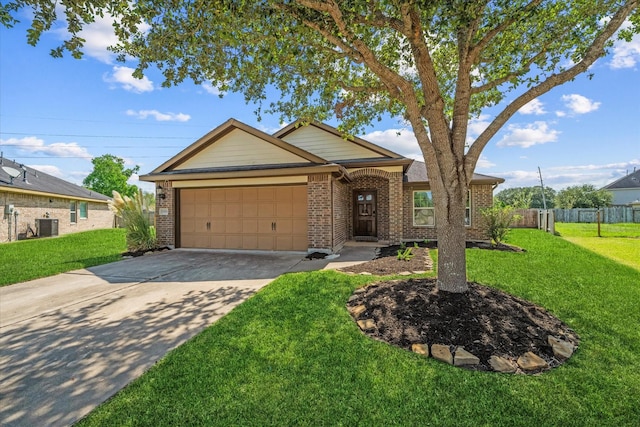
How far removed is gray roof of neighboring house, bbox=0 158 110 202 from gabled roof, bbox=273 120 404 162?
14.2 m

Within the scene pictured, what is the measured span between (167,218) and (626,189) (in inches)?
2017

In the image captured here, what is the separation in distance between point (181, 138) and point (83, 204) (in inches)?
345

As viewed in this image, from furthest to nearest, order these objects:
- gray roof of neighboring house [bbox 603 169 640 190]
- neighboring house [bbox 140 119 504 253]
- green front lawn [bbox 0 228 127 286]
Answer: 1. gray roof of neighboring house [bbox 603 169 640 190]
2. neighboring house [bbox 140 119 504 253]
3. green front lawn [bbox 0 228 127 286]

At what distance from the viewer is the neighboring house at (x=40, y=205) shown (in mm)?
14328

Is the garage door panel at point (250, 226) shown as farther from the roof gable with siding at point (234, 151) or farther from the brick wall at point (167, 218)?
the brick wall at point (167, 218)

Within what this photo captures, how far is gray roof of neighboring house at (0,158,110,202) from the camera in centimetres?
1488

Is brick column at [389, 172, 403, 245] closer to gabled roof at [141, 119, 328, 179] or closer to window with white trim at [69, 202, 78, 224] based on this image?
gabled roof at [141, 119, 328, 179]

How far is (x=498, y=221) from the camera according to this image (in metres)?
9.87

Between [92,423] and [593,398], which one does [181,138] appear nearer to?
[92,423]

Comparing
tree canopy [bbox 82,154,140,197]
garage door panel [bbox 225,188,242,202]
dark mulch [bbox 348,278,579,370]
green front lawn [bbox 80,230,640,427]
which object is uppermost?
tree canopy [bbox 82,154,140,197]

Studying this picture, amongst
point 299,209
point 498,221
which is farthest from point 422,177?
point 299,209

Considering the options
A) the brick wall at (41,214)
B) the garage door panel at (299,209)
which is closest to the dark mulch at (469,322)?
the garage door panel at (299,209)

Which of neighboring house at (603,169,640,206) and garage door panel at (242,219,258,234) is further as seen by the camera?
neighboring house at (603,169,640,206)

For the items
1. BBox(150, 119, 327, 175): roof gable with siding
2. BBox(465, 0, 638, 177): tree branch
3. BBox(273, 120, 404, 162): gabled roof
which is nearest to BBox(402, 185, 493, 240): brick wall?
BBox(273, 120, 404, 162): gabled roof
